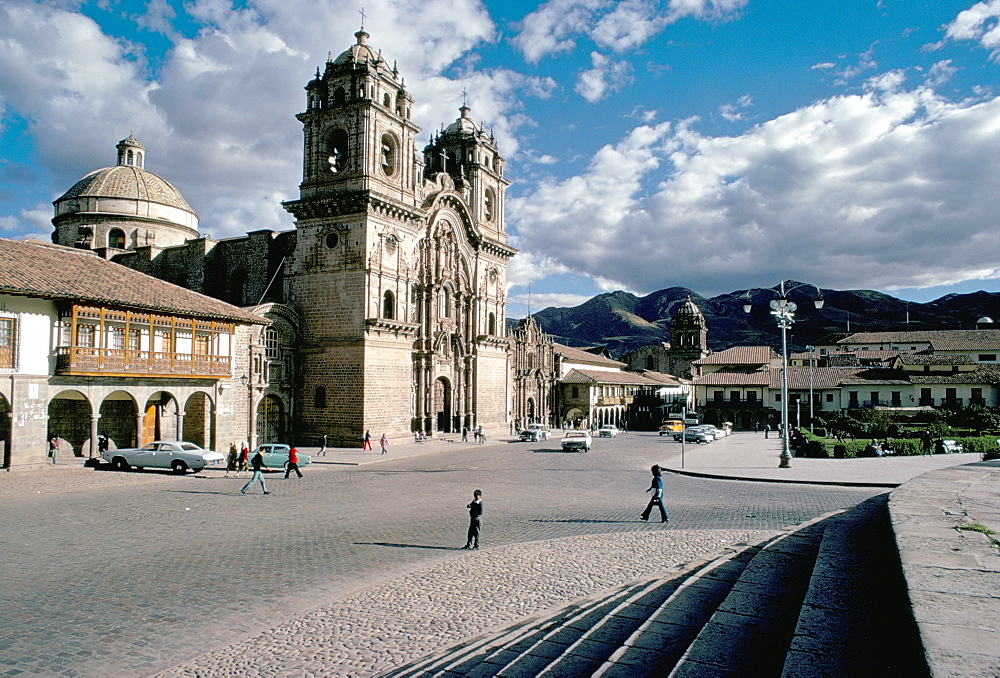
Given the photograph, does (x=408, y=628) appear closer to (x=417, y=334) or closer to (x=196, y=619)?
(x=196, y=619)

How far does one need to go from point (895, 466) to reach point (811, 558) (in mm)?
21083

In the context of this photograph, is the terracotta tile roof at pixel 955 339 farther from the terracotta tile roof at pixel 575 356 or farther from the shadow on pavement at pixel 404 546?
the shadow on pavement at pixel 404 546

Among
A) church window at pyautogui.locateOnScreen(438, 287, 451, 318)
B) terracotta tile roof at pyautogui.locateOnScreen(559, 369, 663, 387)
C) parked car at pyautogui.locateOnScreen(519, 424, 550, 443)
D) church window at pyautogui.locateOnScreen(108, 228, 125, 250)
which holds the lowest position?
parked car at pyautogui.locateOnScreen(519, 424, 550, 443)

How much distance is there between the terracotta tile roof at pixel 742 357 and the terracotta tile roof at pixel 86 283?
56633 millimetres

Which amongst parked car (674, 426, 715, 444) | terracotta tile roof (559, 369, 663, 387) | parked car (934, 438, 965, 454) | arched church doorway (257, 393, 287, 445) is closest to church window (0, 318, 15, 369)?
arched church doorway (257, 393, 287, 445)

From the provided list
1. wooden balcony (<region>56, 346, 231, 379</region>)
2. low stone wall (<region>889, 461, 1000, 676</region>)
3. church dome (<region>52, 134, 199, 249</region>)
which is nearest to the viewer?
low stone wall (<region>889, 461, 1000, 676</region>)

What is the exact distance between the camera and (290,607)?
972 centimetres

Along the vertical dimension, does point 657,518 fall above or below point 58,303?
below

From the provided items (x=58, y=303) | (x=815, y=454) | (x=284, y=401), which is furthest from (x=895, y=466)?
(x=58, y=303)

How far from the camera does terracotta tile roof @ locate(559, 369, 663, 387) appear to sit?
66.8 meters

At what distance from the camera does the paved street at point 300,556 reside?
8414 millimetres

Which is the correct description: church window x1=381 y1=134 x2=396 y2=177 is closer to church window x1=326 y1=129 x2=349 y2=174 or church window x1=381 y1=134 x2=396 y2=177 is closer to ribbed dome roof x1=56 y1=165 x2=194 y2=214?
→ church window x1=326 y1=129 x2=349 y2=174

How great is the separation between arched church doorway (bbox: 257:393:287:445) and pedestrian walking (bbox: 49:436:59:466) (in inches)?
394

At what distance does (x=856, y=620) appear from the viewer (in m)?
6.51
